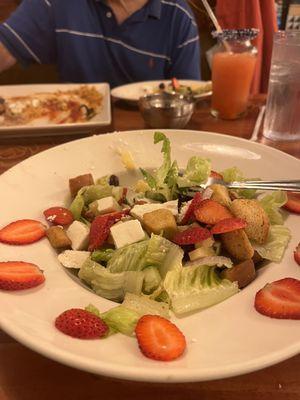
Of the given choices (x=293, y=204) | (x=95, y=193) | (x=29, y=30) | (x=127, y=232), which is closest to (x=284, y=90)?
(x=293, y=204)

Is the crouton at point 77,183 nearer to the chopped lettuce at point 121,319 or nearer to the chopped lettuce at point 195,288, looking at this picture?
the chopped lettuce at point 195,288

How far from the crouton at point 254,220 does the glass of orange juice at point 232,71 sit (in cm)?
111

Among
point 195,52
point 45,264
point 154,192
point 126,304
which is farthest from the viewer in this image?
point 195,52

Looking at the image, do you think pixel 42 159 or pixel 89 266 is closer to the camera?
pixel 89 266

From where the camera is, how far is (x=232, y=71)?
2.06 metres

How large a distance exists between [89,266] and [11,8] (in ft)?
12.5

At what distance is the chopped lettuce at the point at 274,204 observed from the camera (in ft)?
4.04

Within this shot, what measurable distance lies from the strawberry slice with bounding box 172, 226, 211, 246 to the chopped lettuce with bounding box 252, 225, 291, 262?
165 mm

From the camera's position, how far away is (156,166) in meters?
1.63

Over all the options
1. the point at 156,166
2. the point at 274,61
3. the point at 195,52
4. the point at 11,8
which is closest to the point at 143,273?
the point at 156,166

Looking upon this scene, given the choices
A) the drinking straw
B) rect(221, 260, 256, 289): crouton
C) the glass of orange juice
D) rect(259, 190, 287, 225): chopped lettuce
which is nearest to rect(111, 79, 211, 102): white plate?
the glass of orange juice

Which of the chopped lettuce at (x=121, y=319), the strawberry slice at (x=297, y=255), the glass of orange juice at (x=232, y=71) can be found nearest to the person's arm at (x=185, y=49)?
the glass of orange juice at (x=232, y=71)

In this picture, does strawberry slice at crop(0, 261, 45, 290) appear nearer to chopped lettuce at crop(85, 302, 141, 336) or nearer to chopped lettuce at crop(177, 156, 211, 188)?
chopped lettuce at crop(85, 302, 141, 336)

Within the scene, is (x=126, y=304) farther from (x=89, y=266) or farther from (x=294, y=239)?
(x=294, y=239)
